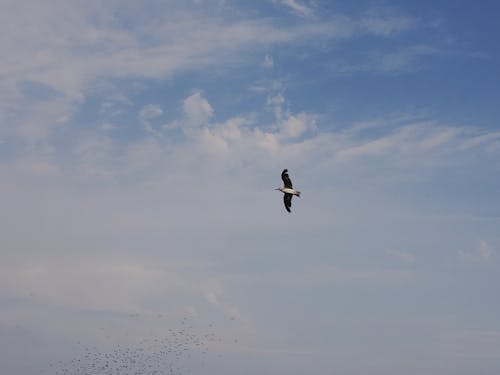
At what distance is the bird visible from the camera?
560 ft

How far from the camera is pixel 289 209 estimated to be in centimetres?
17125

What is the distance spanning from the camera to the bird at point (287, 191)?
17075cm

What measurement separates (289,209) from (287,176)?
5489 millimetres

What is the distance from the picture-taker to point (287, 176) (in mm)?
171125

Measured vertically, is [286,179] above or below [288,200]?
above

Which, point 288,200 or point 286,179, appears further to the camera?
point 288,200

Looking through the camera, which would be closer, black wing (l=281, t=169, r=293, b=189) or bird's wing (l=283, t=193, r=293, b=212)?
black wing (l=281, t=169, r=293, b=189)

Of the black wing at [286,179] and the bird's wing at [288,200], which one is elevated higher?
the black wing at [286,179]

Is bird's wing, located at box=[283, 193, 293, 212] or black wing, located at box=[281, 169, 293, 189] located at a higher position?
black wing, located at box=[281, 169, 293, 189]

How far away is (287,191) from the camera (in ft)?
560

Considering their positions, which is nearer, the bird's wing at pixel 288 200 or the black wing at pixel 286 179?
the black wing at pixel 286 179
